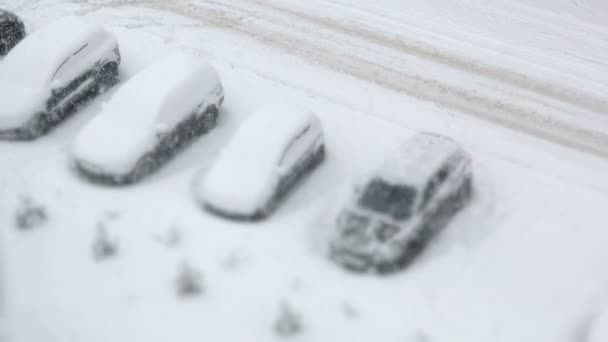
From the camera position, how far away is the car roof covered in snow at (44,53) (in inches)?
525

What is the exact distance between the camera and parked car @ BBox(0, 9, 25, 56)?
625 inches

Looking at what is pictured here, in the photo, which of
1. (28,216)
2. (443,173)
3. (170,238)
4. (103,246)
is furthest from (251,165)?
(28,216)

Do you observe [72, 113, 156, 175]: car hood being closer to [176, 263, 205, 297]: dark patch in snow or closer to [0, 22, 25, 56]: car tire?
[176, 263, 205, 297]: dark patch in snow

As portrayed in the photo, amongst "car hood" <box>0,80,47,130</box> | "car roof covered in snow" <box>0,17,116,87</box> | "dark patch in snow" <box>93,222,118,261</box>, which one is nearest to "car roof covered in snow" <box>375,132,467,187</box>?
"dark patch in snow" <box>93,222,118,261</box>

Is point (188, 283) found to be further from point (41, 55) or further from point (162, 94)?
point (41, 55)

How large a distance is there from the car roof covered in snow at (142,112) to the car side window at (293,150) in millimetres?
2413

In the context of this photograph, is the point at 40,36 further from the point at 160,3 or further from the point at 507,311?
the point at 507,311

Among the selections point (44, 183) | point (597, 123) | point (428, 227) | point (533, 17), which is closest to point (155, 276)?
point (44, 183)

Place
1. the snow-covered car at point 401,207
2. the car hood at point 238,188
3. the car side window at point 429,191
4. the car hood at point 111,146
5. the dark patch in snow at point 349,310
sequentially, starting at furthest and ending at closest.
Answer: the car hood at point 111,146 → the car hood at point 238,188 → the car side window at point 429,191 → the snow-covered car at point 401,207 → the dark patch in snow at point 349,310

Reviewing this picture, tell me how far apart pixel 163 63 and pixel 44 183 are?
3.40 meters

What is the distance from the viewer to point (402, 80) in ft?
50.3

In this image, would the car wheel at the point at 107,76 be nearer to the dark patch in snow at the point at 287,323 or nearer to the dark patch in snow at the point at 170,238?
the dark patch in snow at the point at 170,238

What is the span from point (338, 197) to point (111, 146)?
4.28 metres

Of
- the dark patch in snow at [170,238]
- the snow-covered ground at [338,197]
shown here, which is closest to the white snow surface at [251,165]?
the snow-covered ground at [338,197]
